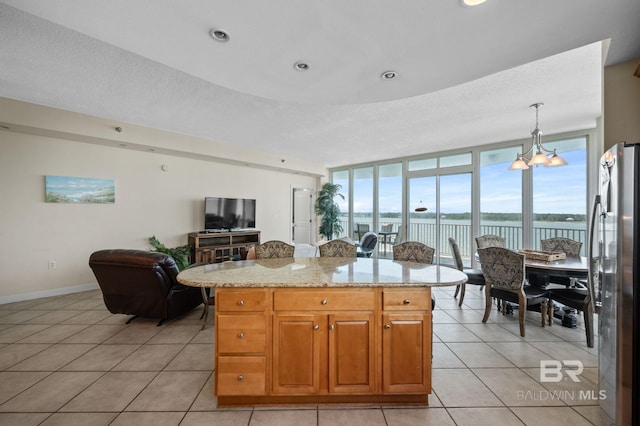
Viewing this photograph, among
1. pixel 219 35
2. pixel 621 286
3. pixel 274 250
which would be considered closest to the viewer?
pixel 621 286

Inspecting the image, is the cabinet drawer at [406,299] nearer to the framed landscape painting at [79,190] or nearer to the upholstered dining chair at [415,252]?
the upholstered dining chair at [415,252]

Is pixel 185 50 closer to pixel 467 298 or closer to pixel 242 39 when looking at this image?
pixel 242 39

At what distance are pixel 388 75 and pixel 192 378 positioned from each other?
300 centimetres

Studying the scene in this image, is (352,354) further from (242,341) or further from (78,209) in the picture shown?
(78,209)

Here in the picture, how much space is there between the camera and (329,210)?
26.5ft

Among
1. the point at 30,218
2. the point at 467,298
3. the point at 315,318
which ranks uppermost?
the point at 30,218

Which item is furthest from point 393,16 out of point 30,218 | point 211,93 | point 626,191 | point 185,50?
point 30,218

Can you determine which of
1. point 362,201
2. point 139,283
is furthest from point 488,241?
point 139,283

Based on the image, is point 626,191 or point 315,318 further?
point 315,318

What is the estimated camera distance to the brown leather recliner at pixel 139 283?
2.88 metres

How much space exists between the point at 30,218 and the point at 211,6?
4.77m

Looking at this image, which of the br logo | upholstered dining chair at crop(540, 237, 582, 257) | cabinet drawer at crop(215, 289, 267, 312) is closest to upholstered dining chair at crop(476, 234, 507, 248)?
upholstered dining chair at crop(540, 237, 582, 257)

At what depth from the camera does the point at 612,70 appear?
1958 mm

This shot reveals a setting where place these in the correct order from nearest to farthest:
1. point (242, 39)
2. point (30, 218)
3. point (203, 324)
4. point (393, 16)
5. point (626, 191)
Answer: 1. point (626, 191)
2. point (393, 16)
3. point (242, 39)
4. point (203, 324)
5. point (30, 218)
